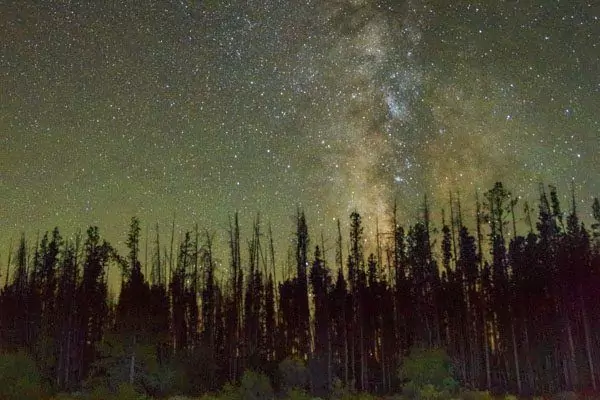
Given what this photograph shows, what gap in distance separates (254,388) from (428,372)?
775 cm

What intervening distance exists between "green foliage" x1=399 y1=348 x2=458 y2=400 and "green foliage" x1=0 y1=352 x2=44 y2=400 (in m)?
15.5

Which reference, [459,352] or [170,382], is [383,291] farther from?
[170,382]

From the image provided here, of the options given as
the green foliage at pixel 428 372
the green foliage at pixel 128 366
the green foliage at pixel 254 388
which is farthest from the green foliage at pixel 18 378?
the green foliage at pixel 428 372

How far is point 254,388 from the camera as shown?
27672 millimetres

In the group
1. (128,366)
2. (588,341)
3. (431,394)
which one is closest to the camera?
(431,394)

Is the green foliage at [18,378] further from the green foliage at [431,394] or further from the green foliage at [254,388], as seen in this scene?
the green foliage at [431,394]

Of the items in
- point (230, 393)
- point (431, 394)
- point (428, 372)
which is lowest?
point (431, 394)

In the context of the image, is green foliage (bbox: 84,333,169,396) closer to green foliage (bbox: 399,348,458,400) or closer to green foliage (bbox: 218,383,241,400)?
green foliage (bbox: 218,383,241,400)

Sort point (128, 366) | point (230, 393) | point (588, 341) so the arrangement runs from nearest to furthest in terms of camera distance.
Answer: point (230, 393) < point (128, 366) < point (588, 341)

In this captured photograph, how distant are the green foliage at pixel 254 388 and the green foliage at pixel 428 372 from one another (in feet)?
20.7

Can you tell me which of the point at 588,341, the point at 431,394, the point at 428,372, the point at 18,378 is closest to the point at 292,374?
the point at 428,372

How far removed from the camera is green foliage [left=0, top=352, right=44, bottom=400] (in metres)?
22.6

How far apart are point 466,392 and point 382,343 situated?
2622 cm

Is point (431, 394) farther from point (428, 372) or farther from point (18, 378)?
point (18, 378)
